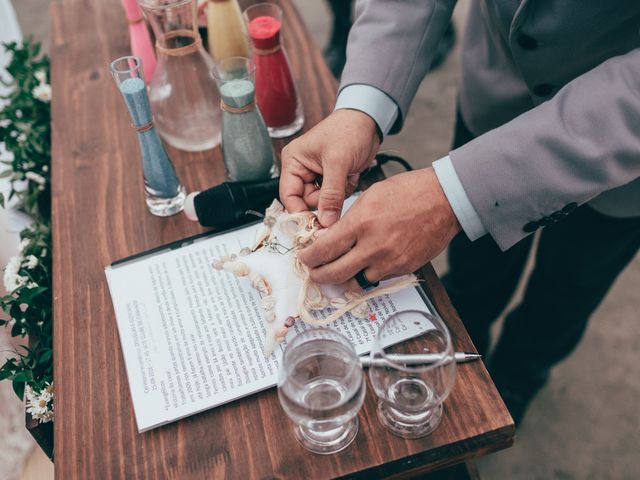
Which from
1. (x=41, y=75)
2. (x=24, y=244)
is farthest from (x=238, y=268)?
(x=41, y=75)

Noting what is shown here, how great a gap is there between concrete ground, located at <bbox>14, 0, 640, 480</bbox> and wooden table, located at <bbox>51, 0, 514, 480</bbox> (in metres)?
0.57

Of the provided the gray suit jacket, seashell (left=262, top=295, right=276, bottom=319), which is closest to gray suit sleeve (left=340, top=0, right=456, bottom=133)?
the gray suit jacket

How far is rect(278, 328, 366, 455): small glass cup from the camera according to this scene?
1.97 feet

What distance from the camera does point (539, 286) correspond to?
3.99 feet

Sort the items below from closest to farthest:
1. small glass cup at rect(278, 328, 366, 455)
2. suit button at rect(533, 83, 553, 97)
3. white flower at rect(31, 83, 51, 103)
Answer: small glass cup at rect(278, 328, 366, 455) → suit button at rect(533, 83, 553, 97) → white flower at rect(31, 83, 51, 103)

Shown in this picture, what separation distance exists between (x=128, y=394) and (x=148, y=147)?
0.39 m

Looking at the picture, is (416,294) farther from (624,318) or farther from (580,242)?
(624,318)

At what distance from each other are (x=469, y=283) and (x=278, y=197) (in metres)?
0.69

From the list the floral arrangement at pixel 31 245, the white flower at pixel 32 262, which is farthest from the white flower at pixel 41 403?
the white flower at pixel 32 262

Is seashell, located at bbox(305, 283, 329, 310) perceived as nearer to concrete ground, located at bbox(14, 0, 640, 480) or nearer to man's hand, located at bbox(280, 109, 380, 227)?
man's hand, located at bbox(280, 109, 380, 227)

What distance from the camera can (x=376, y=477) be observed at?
0.64m

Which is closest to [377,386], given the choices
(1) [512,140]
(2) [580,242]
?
(1) [512,140]

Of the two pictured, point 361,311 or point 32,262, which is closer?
point 361,311

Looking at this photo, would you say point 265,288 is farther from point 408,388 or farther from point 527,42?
point 527,42
